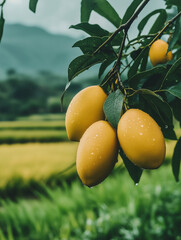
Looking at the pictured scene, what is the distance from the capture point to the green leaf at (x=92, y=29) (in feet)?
1.44

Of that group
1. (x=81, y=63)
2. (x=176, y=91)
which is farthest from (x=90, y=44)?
(x=176, y=91)

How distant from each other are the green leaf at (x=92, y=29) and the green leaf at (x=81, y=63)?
0.16 ft

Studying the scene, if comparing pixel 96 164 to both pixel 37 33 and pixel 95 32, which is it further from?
pixel 37 33

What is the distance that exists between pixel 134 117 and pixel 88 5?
0.90 ft

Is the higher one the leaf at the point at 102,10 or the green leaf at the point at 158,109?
the leaf at the point at 102,10

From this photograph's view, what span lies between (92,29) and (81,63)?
0.07 metres

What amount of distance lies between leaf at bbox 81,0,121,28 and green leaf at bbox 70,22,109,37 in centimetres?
8

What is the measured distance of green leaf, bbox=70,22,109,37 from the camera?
438 mm

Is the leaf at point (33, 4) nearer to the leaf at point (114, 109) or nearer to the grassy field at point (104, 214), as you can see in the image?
the leaf at point (114, 109)

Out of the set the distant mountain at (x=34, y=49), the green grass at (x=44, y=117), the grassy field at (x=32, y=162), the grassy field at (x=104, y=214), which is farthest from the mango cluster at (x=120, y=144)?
the distant mountain at (x=34, y=49)

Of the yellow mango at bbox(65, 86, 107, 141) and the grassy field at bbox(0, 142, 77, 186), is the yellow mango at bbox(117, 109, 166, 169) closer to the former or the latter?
the yellow mango at bbox(65, 86, 107, 141)

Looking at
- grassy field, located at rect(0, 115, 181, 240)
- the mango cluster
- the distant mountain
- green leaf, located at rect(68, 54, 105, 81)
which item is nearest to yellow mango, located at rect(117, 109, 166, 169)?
the mango cluster

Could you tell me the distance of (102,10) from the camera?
0.53m

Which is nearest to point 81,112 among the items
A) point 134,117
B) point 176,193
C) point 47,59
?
point 134,117
